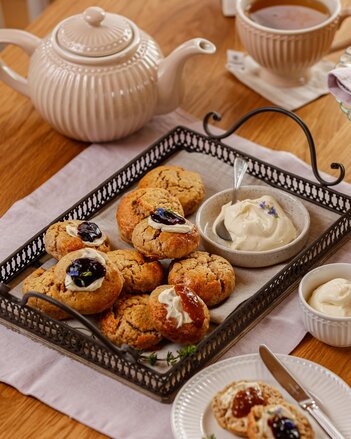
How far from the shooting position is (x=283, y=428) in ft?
4.36

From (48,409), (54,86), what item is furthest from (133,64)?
(48,409)

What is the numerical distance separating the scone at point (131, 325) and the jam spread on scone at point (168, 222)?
0.14m

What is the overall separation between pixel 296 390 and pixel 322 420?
68 millimetres

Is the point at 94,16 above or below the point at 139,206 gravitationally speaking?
above

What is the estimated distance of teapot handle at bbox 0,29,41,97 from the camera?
2.04m

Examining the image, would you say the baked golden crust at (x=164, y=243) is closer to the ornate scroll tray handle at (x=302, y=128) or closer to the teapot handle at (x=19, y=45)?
the ornate scroll tray handle at (x=302, y=128)

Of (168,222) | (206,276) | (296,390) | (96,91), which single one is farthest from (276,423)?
(96,91)

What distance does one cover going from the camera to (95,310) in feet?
5.11

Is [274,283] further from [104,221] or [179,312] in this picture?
[104,221]

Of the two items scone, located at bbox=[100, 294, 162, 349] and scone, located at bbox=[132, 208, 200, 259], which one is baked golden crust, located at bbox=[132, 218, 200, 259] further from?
scone, located at bbox=[100, 294, 162, 349]

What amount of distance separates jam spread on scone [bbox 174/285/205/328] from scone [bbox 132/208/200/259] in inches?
4.5

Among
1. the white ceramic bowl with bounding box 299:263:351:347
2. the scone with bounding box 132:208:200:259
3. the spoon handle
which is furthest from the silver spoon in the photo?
the white ceramic bowl with bounding box 299:263:351:347

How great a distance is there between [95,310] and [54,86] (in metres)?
0.62

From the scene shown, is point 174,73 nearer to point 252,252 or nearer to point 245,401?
point 252,252
